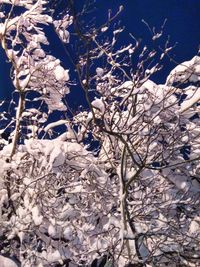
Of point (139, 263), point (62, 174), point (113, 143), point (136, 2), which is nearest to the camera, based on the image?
point (139, 263)

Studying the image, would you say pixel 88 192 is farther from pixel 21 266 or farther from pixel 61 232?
pixel 21 266

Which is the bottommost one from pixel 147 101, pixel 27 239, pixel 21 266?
pixel 21 266

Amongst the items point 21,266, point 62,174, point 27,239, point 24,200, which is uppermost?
point 62,174

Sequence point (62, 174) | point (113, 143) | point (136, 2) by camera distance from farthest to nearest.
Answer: point (136, 2)
point (113, 143)
point (62, 174)

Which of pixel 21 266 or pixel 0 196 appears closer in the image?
pixel 21 266

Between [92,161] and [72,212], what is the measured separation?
57 cm

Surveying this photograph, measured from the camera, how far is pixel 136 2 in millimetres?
9945

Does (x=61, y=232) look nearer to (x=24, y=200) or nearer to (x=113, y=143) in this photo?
(x=24, y=200)

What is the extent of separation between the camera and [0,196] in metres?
4.72

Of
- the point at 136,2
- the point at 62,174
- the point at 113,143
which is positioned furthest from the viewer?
the point at 136,2

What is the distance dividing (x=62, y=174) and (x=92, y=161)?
1.11 feet

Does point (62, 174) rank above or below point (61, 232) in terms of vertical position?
above

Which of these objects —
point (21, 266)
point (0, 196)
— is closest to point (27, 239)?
point (21, 266)

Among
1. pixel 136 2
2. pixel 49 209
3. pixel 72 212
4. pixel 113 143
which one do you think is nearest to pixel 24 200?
pixel 49 209
